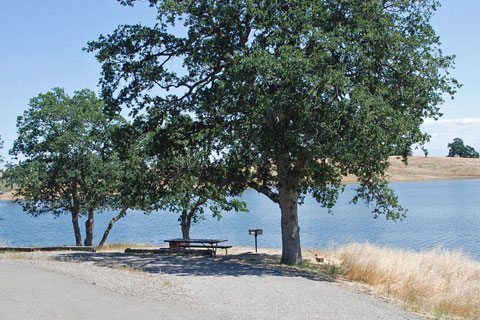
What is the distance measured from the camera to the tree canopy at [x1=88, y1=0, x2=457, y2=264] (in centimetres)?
1245

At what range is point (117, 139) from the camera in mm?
17000

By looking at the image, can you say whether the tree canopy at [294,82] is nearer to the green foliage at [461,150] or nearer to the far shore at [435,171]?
the far shore at [435,171]

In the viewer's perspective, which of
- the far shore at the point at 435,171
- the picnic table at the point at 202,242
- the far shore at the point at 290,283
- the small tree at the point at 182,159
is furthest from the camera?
the far shore at the point at 435,171

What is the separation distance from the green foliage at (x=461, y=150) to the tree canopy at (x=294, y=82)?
157 m

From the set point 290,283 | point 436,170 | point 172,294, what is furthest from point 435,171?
point 172,294

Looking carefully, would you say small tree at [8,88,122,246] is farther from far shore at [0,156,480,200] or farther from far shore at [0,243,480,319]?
far shore at [0,156,480,200]

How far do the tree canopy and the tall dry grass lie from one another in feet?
8.70

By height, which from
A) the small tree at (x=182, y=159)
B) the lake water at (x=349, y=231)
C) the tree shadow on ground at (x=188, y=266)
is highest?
the small tree at (x=182, y=159)

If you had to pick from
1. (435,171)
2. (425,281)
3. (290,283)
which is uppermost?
(435,171)

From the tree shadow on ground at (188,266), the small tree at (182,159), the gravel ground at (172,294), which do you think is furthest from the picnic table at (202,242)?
the gravel ground at (172,294)

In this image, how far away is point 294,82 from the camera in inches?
493

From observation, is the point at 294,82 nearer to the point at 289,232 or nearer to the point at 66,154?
the point at 289,232

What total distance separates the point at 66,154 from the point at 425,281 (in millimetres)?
17510

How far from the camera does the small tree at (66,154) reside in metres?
23.4
